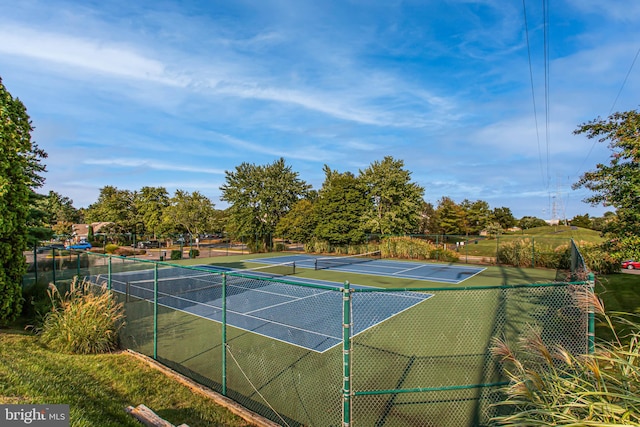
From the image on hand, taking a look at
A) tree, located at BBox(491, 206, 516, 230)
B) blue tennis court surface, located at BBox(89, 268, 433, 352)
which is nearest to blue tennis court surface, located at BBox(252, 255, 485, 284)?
blue tennis court surface, located at BBox(89, 268, 433, 352)

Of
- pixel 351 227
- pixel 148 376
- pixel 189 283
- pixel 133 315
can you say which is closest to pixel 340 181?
pixel 351 227

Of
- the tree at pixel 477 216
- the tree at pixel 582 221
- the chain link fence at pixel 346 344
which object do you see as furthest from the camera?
the tree at pixel 582 221

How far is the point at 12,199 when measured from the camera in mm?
7230

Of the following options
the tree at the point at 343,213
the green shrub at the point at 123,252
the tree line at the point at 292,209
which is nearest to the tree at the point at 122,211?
the tree line at the point at 292,209

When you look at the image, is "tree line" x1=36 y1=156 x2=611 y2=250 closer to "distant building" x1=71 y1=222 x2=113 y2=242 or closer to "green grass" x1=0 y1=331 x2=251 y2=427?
"distant building" x1=71 y1=222 x2=113 y2=242

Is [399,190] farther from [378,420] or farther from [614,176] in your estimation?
[378,420]

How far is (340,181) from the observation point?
3644cm

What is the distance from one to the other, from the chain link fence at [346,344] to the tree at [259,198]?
23.7m

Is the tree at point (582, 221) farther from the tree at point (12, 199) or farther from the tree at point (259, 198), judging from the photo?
the tree at point (12, 199)

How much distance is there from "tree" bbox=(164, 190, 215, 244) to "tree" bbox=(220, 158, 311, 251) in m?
6.27

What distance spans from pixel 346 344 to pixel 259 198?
3653 centimetres

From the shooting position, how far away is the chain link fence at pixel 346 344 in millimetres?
5000

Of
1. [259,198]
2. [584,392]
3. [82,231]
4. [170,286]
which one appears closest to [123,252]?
[259,198]

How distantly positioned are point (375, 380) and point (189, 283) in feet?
45.5
